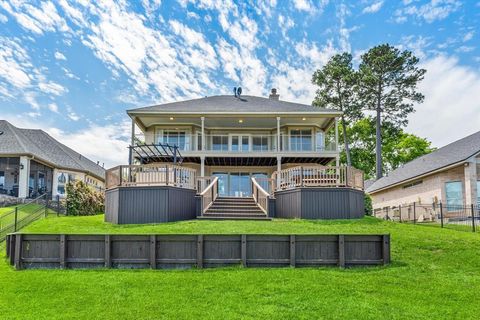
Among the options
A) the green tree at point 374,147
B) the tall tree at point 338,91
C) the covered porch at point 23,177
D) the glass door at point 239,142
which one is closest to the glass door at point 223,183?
the glass door at point 239,142

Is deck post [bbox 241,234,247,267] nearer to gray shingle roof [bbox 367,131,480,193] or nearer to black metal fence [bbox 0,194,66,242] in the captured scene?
black metal fence [bbox 0,194,66,242]

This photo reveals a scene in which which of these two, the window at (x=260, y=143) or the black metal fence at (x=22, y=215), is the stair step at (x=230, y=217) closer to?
the black metal fence at (x=22, y=215)

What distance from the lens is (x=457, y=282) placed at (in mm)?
7422

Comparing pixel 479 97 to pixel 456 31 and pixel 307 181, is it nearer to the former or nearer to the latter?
pixel 456 31

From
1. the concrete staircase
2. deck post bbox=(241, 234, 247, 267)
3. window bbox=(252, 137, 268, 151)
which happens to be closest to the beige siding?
window bbox=(252, 137, 268, 151)

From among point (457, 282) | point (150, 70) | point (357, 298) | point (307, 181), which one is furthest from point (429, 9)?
point (357, 298)

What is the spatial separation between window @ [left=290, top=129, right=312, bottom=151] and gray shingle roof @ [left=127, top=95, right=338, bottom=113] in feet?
5.69

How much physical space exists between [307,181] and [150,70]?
420 inches

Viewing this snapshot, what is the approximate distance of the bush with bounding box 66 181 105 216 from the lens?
19203 mm

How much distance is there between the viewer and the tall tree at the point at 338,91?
3847 cm

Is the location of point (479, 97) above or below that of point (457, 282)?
above

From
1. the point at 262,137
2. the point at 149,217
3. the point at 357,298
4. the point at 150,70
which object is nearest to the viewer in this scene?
the point at 357,298

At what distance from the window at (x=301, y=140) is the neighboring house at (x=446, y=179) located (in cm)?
678

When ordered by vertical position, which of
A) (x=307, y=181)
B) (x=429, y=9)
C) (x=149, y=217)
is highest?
(x=429, y=9)
